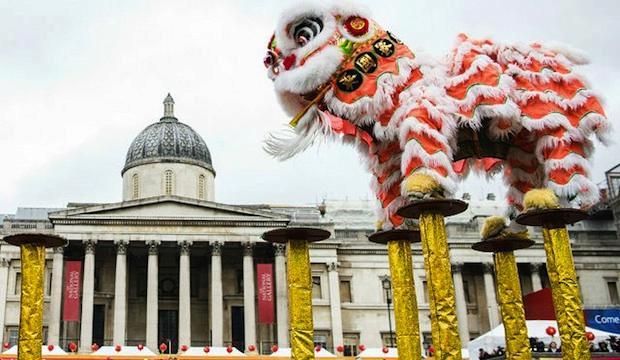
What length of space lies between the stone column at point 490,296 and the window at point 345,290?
9.66 m

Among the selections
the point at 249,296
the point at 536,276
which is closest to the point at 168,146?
the point at 249,296

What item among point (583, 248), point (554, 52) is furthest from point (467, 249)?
point (554, 52)

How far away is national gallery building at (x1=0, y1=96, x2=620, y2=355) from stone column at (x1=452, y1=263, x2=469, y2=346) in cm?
8

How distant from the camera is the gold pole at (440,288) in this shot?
11344 millimetres

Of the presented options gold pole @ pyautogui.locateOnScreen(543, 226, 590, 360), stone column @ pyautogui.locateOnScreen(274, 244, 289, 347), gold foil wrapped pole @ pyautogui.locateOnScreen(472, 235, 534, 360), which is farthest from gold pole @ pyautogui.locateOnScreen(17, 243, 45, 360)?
stone column @ pyautogui.locateOnScreen(274, 244, 289, 347)

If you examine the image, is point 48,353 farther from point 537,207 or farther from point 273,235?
point 537,207

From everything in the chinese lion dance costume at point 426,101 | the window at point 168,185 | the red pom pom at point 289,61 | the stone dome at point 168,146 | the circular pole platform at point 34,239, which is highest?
the stone dome at point 168,146

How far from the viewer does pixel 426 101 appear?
40.8ft

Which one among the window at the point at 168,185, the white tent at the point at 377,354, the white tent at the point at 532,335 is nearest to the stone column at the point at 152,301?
the window at the point at 168,185

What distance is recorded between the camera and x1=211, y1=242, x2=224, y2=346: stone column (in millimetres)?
46156

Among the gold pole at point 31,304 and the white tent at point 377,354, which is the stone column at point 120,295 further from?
the gold pole at point 31,304

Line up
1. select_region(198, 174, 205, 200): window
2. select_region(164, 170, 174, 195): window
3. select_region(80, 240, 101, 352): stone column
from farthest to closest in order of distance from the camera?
select_region(198, 174, 205, 200): window < select_region(164, 170, 174, 195): window < select_region(80, 240, 101, 352): stone column

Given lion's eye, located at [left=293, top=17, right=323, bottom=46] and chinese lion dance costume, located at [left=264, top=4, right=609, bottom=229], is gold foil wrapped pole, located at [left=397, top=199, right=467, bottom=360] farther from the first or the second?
lion's eye, located at [left=293, top=17, right=323, bottom=46]

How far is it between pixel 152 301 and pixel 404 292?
34.6 metres
